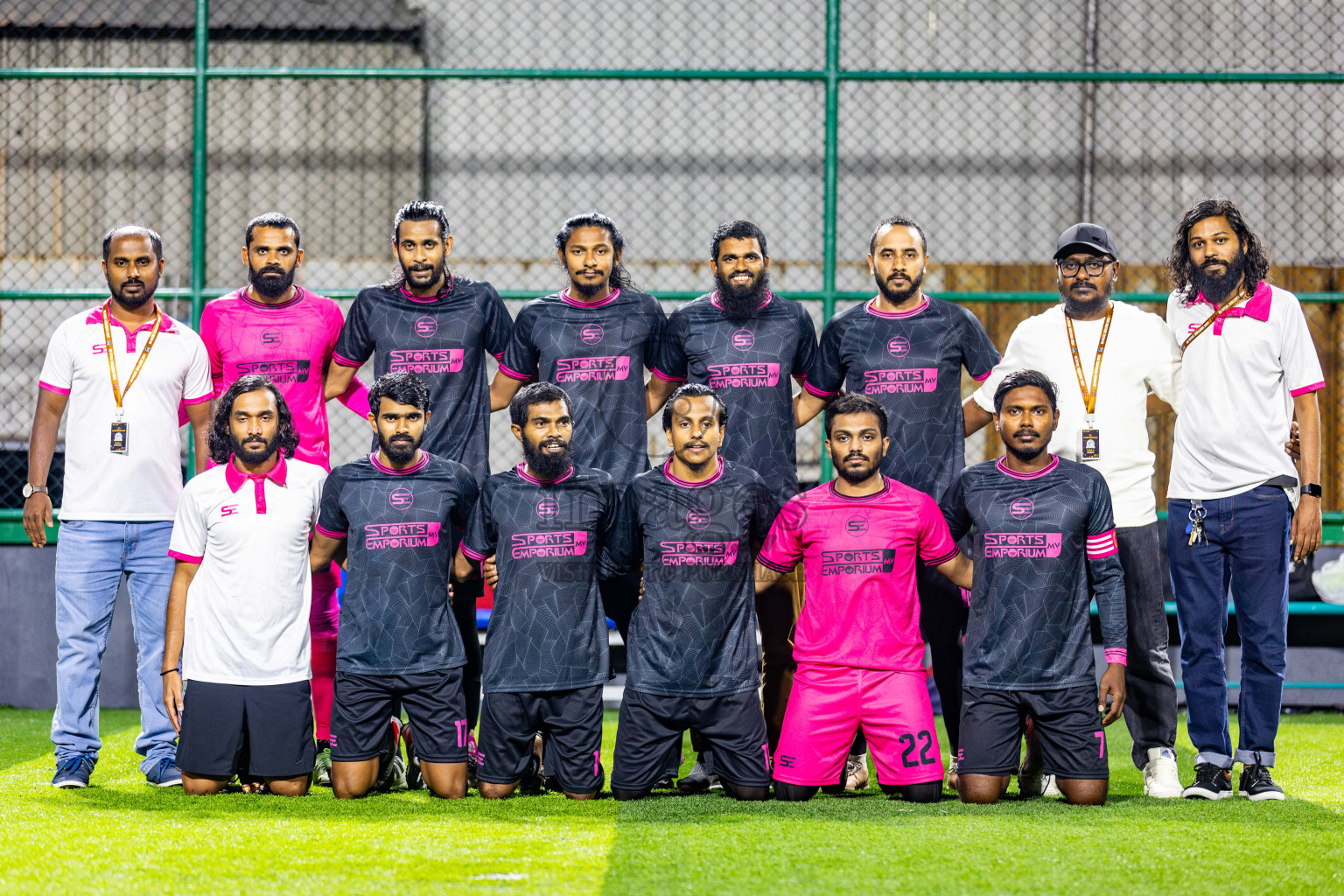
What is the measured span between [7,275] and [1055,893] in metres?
9.57

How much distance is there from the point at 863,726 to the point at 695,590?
793 millimetres

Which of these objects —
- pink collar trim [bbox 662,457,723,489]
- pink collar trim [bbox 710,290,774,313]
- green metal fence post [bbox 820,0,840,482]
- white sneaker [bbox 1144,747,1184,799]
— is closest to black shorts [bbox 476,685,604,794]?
pink collar trim [bbox 662,457,723,489]

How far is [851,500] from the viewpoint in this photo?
480cm

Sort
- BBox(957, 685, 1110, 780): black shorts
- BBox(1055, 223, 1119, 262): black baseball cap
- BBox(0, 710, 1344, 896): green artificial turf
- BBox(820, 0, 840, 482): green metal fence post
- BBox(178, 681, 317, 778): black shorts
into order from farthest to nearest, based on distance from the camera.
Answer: BBox(820, 0, 840, 482): green metal fence post, BBox(1055, 223, 1119, 262): black baseball cap, BBox(178, 681, 317, 778): black shorts, BBox(957, 685, 1110, 780): black shorts, BBox(0, 710, 1344, 896): green artificial turf

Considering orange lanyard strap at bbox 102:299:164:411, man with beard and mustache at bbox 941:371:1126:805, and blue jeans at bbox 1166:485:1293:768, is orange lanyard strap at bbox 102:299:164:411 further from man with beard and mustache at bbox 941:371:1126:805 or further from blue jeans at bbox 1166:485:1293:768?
blue jeans at bbox 1166:485:1293:768

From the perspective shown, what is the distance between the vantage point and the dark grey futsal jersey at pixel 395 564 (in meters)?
4.76

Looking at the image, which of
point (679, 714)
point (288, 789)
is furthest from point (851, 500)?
point (288, 789)

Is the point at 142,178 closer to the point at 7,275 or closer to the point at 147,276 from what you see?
the point at 7,275

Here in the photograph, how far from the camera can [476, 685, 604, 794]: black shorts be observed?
4.75 m

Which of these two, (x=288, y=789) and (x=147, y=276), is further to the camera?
(x=147, y=276)

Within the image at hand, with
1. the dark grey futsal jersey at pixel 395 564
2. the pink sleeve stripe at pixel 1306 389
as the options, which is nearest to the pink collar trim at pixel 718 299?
the dark grey futsal jersey at pixel 395 564

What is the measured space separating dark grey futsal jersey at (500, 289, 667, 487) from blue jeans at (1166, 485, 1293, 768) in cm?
214

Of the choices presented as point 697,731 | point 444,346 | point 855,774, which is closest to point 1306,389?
point 855,774

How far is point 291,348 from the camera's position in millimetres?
5328
